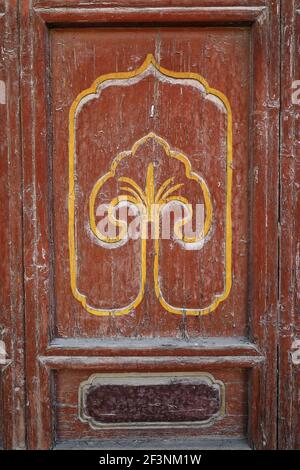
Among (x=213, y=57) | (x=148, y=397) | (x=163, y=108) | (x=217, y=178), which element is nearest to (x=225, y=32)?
(x=213, y=57)

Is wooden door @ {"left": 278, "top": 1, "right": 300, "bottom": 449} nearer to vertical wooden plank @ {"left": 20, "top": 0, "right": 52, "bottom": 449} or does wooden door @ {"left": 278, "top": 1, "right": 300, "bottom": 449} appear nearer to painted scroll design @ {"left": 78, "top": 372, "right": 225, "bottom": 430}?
painted scroll design @ {"left": 78, "top": 372, "right": 225, "bottom": 430}

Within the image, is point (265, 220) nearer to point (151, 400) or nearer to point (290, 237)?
point (290, 237)

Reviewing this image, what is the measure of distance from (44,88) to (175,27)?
0.40 m

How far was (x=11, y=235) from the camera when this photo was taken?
5.19 feet

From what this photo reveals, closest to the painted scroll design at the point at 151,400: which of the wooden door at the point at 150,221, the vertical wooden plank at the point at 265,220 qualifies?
the wooden door at the point at 150,221

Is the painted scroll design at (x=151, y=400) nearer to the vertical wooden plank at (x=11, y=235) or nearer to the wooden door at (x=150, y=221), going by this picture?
the wooden door at (x=150, y=221)

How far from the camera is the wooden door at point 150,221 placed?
1.56 meters

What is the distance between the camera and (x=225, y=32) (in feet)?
5.17

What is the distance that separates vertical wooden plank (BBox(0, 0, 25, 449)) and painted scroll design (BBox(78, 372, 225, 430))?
20 cm

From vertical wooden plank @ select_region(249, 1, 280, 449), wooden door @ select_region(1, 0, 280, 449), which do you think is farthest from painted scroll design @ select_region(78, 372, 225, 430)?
vertical wooden plank @ select_region(249, 1, 280, 449)

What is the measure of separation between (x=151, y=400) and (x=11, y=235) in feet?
2.05

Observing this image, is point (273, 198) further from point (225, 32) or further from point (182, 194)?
point (225, 32)

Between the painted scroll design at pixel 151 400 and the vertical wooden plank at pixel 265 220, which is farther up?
the vertical wooden plank at pixel 265 220

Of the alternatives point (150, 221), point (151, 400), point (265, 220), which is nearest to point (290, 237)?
point (265, 220)
